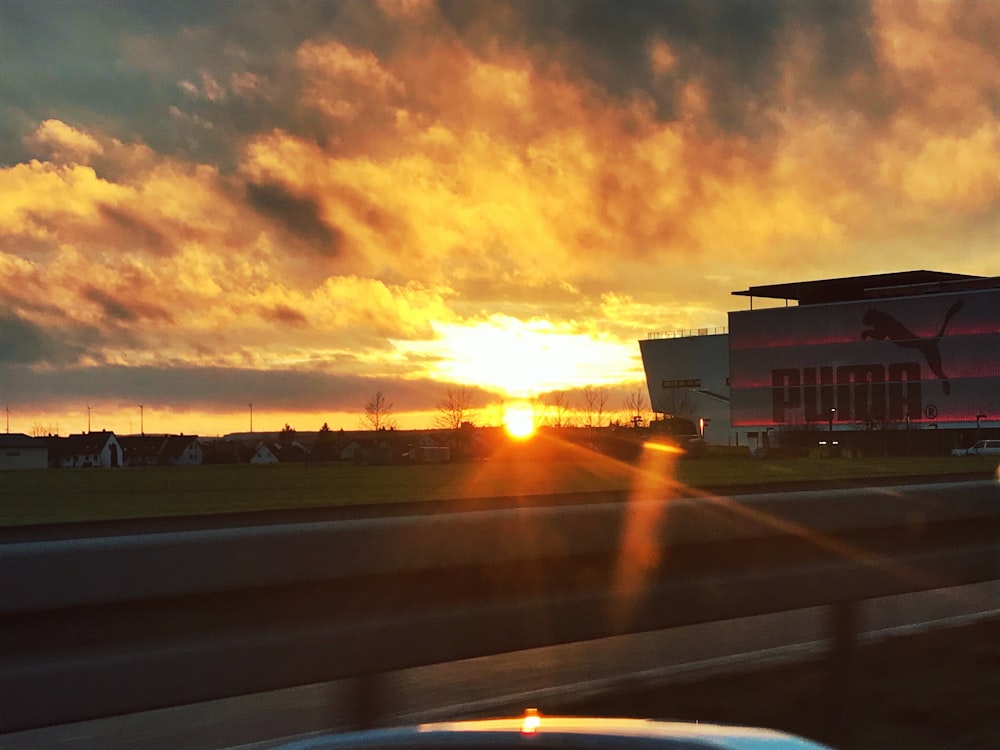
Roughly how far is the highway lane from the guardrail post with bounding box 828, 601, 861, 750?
43 cm

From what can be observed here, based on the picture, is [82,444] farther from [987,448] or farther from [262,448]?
[987,448]

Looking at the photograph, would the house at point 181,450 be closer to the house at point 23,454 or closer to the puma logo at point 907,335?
the house at point 23,454

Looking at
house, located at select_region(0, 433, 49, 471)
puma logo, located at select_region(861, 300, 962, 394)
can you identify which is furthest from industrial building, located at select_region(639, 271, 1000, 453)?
house, located at select_region(0, 433, 49, 471)

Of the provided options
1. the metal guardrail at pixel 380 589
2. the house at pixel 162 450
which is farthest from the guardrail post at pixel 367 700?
the house at pixel 162 450

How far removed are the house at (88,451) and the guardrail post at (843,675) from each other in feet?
464

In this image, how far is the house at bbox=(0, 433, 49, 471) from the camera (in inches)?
5522

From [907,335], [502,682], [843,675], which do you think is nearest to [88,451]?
[907,335]

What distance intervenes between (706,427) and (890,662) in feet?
418

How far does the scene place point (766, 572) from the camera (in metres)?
5.29

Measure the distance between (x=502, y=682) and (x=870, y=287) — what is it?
11371cm

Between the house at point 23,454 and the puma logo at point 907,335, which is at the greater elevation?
the puma logo at point 907,335

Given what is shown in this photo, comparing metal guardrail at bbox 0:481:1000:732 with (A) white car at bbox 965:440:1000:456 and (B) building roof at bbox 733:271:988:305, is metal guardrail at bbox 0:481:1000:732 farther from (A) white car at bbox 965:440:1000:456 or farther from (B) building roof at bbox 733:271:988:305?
(B) building roof at bbox 733:271:988:305

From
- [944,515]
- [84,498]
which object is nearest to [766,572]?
[944,515]

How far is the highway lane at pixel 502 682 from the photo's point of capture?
17.9ft
